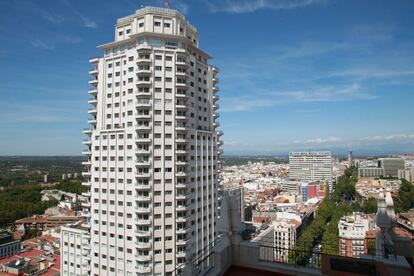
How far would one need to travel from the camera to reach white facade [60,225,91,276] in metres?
37.2

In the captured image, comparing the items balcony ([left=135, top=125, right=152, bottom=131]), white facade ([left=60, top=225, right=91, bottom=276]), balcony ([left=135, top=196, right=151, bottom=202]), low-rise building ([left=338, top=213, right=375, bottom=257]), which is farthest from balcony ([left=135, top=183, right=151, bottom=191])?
low-rise building ([left=338, top=213, right=375, bottom=257])

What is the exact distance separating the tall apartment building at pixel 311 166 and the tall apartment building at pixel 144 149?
469ft

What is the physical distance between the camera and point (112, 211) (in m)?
31.6

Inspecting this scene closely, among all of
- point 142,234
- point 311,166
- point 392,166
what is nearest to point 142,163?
point 142,234

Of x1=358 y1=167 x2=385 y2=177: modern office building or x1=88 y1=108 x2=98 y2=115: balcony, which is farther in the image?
x1=358 y1=167 x2=385 y2=177: modern office building

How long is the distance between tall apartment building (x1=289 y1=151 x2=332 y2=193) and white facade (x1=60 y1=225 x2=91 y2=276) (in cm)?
14266

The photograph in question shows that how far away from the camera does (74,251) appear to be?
3884cm

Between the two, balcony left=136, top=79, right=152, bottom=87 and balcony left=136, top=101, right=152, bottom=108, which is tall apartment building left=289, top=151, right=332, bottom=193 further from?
balcony left=136, top=79, right=152, bottom=87

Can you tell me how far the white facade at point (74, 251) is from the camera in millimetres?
37156

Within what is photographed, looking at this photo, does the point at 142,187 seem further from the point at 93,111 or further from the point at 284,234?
the point at 284,234

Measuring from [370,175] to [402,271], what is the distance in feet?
574

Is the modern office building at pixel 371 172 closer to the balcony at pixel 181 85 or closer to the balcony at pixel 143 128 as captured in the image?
the balcony at pixel 181 85

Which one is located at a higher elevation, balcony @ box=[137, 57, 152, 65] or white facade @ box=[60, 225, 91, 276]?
balcony @ box=[137, 57, 152, 65]

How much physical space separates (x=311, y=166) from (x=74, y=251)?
150 m
